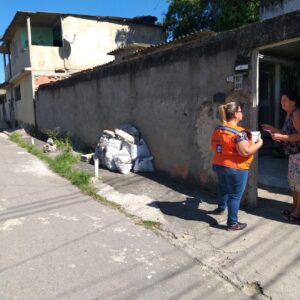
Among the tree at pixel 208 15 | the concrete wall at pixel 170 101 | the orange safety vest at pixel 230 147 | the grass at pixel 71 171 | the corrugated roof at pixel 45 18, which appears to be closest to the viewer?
the orange safety vest at pixel 230 147

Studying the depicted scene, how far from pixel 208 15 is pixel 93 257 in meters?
18.2

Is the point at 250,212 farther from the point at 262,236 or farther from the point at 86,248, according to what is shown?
the point at 86,248

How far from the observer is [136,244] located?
461 cm

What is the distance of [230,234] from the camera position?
4.73 meters

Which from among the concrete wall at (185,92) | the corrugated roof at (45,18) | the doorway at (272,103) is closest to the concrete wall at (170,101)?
A: the concrete wall at (185,92)

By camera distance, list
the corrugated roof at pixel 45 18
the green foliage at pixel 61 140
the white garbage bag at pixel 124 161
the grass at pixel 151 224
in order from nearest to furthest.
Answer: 1. the grass at pixel 151 224
2. the white garbage bag at pixel 124 161
3. the green foliage at pixel 61 140
4. the corrugated roof at pixel 45 18

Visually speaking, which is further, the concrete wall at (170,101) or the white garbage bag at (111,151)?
the white garbage bag at (111,151)

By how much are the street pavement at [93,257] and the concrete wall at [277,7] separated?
8295 millimetres

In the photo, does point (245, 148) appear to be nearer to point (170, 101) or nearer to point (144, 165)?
point (170, 101)

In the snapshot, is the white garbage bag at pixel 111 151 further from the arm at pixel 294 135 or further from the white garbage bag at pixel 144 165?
the arm at pixel 294 135

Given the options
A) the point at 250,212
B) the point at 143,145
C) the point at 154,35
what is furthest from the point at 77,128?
the point at 154,35

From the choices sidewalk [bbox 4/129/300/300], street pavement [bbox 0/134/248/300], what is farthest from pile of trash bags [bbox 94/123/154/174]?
street pavement [bbox 0/134/248/300]

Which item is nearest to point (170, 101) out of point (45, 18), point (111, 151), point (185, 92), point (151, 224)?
point (185, 92)

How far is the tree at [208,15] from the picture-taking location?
1705 centimetres
